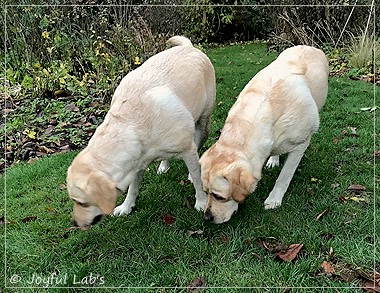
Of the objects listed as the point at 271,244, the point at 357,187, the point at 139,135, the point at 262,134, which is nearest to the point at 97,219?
the point at 139,135

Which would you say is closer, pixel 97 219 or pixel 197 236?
pixel 97 219

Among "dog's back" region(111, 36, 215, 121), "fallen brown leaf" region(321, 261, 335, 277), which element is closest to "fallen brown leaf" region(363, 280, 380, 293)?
"fallen brown leaf" region(321, 261, 335, 277)

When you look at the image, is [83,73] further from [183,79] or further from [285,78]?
[285,78]

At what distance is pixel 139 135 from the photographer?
373 cm

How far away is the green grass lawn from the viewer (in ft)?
11.3

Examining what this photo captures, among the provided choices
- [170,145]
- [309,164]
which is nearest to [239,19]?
[309,164]

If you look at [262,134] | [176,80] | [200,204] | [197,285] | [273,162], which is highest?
[176,80]

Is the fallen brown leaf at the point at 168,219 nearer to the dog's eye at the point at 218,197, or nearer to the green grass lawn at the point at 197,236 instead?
the green grass lawn at the point at 197,236

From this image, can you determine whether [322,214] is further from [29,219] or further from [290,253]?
[29,219]

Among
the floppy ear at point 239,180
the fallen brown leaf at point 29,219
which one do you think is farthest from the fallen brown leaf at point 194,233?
the fallen brown leaf at point 29,219

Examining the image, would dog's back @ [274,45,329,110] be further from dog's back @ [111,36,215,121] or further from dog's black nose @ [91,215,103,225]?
dog's black nose @ [91,215,103,225]

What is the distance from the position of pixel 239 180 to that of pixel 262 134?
550 millimetres

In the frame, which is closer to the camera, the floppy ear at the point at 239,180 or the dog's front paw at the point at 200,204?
the floppy ear at the point at 239,180

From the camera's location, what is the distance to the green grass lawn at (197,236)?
3.45 m
